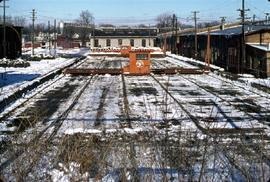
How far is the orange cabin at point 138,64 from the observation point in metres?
36.2

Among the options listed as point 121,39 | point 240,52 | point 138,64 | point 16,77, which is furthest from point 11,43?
point 121,39

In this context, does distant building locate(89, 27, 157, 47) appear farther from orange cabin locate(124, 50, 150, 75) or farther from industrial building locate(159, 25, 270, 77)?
orange cabin locate(124, 50, 150, 75)

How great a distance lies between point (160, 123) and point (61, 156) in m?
7.47

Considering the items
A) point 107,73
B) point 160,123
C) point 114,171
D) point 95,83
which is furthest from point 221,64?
point 114,171

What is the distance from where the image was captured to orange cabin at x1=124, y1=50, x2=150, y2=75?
1426 inches

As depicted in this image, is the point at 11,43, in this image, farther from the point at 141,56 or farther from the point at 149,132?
the point at 149,132

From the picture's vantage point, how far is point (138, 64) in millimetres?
36469

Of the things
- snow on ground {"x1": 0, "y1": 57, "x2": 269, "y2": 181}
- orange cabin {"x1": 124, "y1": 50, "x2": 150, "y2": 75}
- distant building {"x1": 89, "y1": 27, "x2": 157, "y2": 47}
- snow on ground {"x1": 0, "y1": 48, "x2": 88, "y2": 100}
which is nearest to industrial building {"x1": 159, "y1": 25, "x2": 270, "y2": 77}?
orange cabin {"x1": 124, "y1": 50, "x2": 150, "y2": 75}

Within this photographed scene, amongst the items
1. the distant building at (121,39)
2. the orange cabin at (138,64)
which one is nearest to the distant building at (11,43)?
the orange cabin at (138,64)

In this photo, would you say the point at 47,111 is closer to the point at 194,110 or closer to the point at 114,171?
the point at 194,110

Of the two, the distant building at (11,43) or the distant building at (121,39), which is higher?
the distant building at (121,39)

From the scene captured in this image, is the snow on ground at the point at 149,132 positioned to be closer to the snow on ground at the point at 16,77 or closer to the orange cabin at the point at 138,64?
the snow on ground at the point at 16,77

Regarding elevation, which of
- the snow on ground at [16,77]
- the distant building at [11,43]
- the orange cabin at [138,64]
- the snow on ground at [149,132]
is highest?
the distant building at [11,43]

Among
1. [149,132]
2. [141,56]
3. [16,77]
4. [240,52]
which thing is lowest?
[149,132]
